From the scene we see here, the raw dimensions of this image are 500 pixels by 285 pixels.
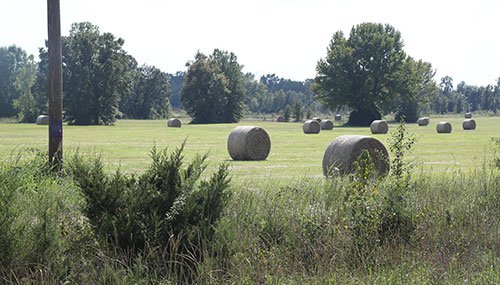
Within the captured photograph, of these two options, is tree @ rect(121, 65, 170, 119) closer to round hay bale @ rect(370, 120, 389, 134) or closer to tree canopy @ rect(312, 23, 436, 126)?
tree canopy @ rect(312, 23, 436, 126)

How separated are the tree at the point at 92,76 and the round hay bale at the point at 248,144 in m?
54.3

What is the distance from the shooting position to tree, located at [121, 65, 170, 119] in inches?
4604

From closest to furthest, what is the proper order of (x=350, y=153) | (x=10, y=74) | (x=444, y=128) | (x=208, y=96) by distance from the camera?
(x=350, y=153) < (x=444, y=128) < (x=208, y=96) < (x=10, y=74)

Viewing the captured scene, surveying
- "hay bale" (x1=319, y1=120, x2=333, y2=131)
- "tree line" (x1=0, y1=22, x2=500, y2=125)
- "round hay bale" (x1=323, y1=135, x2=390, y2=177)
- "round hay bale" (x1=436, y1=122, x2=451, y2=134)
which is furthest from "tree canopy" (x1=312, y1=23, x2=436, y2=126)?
"round hay bale" (x1=323, y1=135, x2=390, y2=177)

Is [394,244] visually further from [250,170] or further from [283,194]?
[250,170]

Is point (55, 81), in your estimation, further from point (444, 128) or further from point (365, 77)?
point (365, 77)

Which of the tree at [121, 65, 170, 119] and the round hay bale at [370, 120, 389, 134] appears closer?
the round hay bale at [370, 120, 389, 134]

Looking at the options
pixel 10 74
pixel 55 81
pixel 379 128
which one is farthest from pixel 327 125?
pixel 10 74

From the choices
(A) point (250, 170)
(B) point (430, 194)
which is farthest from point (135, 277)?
(A) point (250, 170)

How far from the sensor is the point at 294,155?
87.0 feet

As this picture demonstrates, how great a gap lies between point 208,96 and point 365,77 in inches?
1057

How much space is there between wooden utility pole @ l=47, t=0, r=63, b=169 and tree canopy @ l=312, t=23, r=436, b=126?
224ft

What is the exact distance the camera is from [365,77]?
80.4 metres

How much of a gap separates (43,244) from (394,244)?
450 cm
